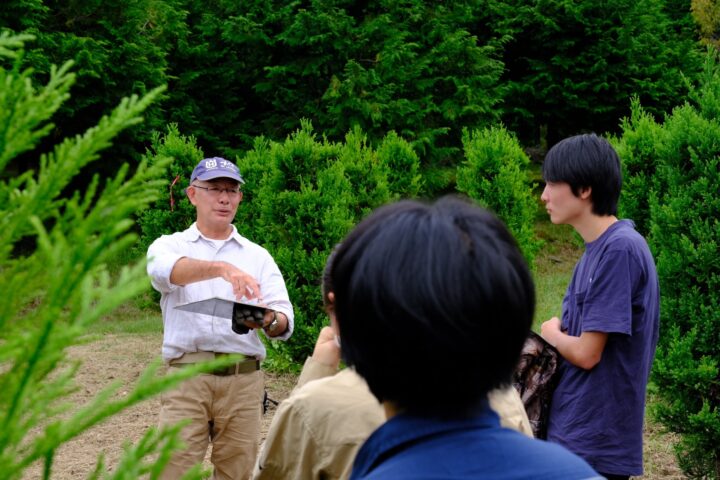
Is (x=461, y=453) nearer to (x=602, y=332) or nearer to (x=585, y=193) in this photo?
(x=602, y=332)

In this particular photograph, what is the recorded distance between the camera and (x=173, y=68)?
67.5 ft

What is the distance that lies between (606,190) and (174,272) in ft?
7.01

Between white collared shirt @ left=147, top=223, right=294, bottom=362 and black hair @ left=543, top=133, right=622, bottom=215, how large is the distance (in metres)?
1.88

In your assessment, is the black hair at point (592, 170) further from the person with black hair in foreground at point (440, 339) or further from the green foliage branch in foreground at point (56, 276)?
the green foliage branch in foreground at point (56, 276)

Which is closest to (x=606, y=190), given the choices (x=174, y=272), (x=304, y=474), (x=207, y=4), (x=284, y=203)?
(x=304, y=474)

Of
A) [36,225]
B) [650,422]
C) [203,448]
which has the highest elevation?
[36,225]

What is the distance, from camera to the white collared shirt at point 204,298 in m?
4.29

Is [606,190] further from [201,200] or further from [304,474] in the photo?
[201,200]

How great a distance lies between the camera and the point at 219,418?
4445mm

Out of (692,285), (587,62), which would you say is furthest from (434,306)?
(587,62)

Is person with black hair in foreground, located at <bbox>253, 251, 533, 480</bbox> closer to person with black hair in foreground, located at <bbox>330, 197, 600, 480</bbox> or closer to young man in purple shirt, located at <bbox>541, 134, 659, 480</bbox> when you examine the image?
person with black hair in foreground, located at <bbox>330, 197, 600, 480</bbox>

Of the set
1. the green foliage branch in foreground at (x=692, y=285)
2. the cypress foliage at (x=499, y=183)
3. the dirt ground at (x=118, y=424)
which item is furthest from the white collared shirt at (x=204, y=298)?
the cypress foliage at (x=499, y=183)

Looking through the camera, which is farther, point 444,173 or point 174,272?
point 444,173

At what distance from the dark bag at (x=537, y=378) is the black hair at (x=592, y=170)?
0.58 m
